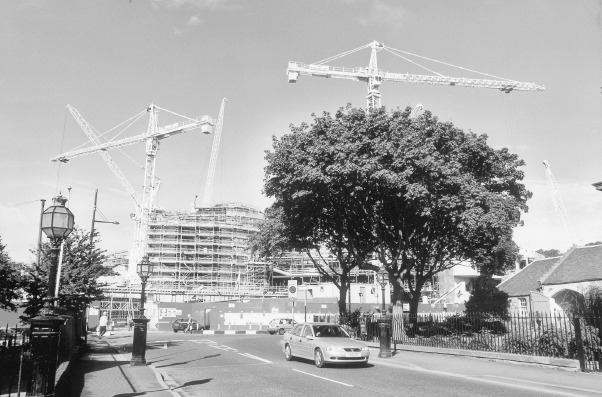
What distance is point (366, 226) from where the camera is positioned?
28.5 m

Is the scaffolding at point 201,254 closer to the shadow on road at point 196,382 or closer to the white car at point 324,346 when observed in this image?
the white car at point 324,346

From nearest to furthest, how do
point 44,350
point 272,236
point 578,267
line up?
1. point 44,350
2. point 272,236
3. point 578,267

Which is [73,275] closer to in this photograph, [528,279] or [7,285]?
[7,285]

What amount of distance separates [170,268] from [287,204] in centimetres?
8890

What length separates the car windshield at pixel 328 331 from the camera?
59.6ft

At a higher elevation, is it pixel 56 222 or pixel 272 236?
pixel 272 236

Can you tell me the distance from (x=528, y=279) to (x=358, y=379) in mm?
40168

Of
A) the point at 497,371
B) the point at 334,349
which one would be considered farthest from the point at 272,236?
the point at 497,371

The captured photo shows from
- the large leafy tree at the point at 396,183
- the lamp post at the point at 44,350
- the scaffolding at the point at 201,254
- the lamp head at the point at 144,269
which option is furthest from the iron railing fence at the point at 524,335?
the scaffolding at the point at 201,254

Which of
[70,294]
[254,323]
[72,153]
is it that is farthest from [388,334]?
[72,153]

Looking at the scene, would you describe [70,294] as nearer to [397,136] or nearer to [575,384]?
[397,136]

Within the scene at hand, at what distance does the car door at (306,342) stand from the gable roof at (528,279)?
112ft

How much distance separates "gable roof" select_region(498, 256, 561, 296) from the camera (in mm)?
47369

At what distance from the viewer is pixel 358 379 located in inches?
567
